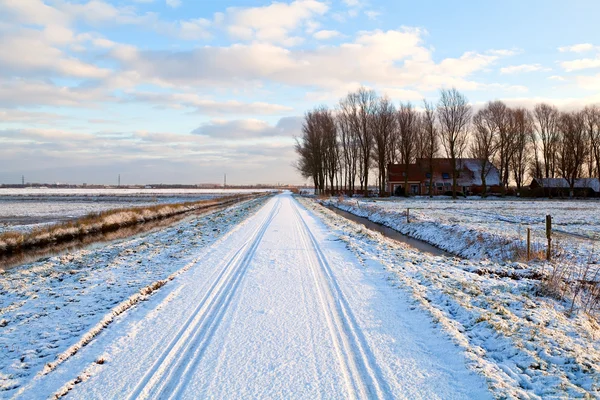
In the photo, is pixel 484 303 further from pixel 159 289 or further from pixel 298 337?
pixel 159 289

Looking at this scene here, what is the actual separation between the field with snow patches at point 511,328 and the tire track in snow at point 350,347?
1.27 m

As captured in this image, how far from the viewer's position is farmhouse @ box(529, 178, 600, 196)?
2788 inches

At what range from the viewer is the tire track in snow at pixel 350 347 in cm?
458

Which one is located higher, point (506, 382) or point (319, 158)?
point (319, 158)

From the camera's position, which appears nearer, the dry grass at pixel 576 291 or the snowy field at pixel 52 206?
the dry grass at pixel 576 291

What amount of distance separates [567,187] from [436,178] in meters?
21.5

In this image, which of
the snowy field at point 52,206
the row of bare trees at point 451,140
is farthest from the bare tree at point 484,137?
the snowy field at point 52,206

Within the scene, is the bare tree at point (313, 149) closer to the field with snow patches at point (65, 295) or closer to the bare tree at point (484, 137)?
the bare tree at point (484, 137)

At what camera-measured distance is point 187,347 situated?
5746 mm

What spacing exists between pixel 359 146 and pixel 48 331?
67989 mm

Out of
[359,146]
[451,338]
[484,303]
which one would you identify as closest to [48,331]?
[451,338]

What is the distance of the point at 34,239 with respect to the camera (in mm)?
20516

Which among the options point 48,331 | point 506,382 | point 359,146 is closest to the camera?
point 506,382

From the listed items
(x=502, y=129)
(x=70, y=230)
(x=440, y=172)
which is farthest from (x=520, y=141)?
(x=70, y=230)
